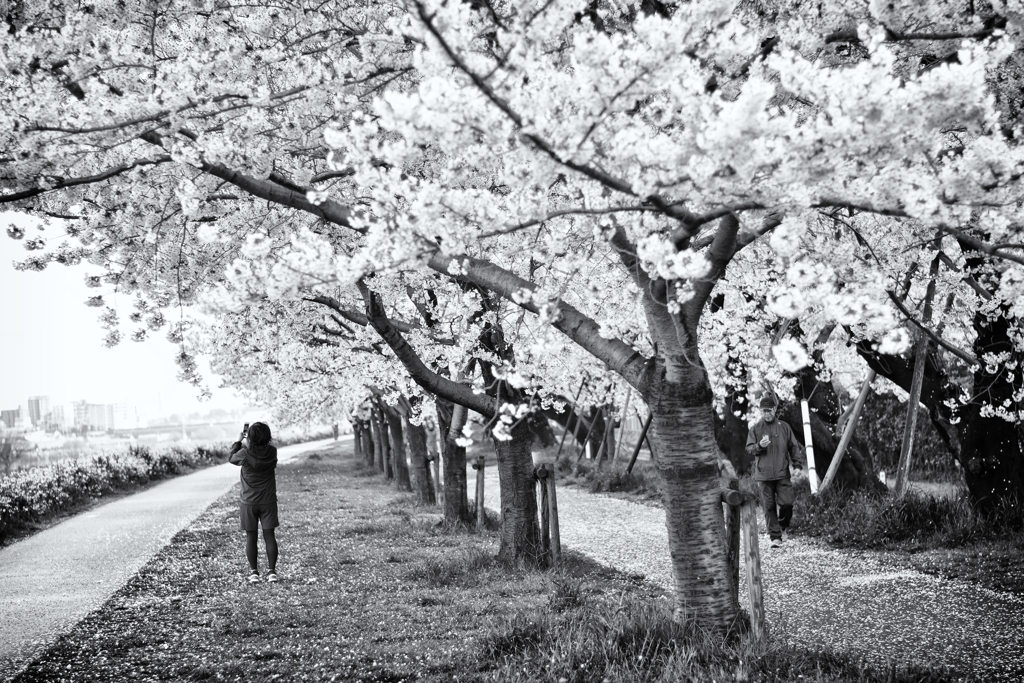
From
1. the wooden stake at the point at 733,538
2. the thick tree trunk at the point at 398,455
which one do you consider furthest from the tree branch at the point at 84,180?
the thick tree trunk at the point at 398,455

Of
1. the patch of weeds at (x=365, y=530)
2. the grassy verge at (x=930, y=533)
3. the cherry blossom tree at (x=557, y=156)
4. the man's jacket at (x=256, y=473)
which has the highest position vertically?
the cherry blossom tree at (x=557, y=156)

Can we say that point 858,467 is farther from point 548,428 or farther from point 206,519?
point 548,428

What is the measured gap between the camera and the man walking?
1033 centimetres

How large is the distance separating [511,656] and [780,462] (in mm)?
6313

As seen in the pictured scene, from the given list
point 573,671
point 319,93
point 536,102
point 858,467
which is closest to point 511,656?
point 573,671

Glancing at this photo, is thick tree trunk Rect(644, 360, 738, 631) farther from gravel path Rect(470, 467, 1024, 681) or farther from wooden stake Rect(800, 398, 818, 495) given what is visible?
wooden stake Rect(800, 398, 818, 495)

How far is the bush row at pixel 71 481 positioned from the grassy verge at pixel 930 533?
44.9 feet

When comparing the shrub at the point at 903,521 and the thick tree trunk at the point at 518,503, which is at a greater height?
the thick tree trunk at the point at 518,503

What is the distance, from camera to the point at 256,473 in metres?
9.04

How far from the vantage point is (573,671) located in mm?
4758

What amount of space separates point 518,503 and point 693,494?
408 cm

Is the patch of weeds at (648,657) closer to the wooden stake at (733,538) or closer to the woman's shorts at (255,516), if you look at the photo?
the wooden stake at (733,538)

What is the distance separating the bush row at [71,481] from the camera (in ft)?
49.3

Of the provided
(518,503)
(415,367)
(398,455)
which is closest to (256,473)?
(415,367)
